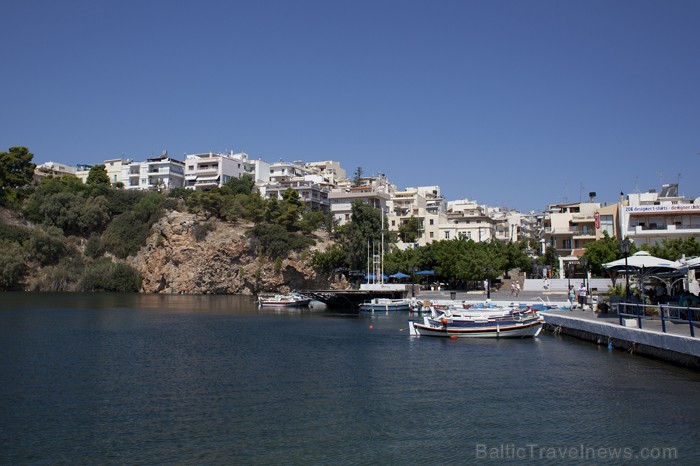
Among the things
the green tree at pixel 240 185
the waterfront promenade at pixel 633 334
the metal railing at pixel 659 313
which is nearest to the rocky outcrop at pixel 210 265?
the green tree at pixel 240 185

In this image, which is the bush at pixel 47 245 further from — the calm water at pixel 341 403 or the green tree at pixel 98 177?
the calm water at pixel 341 403

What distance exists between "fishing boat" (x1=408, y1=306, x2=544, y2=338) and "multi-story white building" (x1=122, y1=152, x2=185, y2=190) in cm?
9877

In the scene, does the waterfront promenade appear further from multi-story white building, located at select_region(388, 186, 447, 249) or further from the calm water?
multi-story white building, located at select_region(388, 186, 447, 249)

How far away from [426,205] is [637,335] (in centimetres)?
10051

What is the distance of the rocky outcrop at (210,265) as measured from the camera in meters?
94.6

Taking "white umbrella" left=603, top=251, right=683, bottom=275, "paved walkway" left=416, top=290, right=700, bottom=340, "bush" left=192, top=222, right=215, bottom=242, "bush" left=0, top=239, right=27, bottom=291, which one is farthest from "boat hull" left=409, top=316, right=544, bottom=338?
"bush" left=0, top=239, right=27, bottom=291

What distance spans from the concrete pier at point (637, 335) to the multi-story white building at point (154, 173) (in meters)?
104

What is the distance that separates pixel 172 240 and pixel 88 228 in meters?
18.1

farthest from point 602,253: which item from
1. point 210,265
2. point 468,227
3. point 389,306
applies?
point 210,265

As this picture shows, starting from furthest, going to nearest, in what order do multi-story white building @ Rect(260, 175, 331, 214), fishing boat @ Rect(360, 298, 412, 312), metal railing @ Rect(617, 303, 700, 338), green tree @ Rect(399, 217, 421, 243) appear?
multi-story white building @ Rect(260, 175, 331, 214), green tree @ Rect(399, 217, 421, 243), fishing boat @ Rect(360, 298, 412, 312), metal railing @ Rect(617, 303, 700, 338)

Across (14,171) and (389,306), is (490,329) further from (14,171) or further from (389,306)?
(14,171)

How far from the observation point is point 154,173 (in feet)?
422

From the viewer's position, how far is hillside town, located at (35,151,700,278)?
66.9 m

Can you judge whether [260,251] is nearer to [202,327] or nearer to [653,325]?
[202,327]
